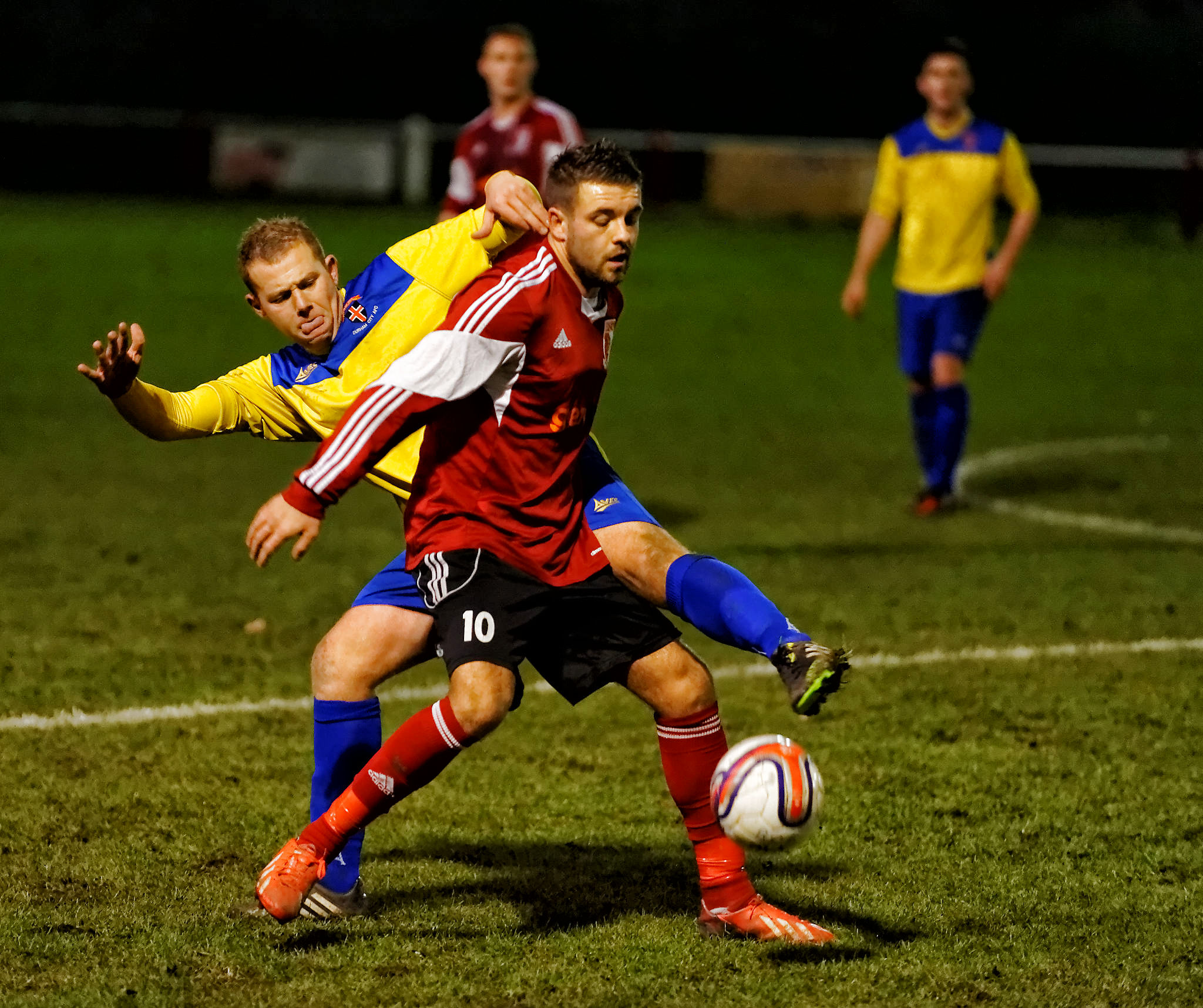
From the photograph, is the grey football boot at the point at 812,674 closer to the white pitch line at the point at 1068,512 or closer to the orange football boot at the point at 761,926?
the orange football boot at the point at 761,926

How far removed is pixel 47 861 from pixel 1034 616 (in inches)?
171

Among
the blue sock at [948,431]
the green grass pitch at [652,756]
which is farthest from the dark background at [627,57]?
the blue sock at [948,431]

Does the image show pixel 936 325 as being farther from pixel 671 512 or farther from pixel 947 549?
pixel 671 512

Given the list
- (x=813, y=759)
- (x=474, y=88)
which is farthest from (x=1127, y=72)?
(x=813, y=759)

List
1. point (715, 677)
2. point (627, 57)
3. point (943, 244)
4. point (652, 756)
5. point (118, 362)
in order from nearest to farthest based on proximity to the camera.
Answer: point (118, 362), point (652, 756), point (715, 677), point (943, 244), point (627, 57)

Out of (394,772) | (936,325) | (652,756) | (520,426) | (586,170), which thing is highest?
(586,170)

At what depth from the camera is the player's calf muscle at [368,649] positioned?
442 centimetres

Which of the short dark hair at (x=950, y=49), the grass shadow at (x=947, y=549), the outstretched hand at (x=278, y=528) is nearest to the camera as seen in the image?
the outstretched hand at (x=278, y=528)

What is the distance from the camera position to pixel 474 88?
32312 millimetres

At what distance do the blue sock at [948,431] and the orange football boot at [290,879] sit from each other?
6244 mm

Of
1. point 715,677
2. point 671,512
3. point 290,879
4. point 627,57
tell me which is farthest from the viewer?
point 627,57

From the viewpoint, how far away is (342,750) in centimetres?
453

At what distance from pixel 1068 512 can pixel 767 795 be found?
6.33 metres

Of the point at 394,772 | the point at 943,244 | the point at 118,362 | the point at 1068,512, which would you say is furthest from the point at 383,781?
the point at 943,244
